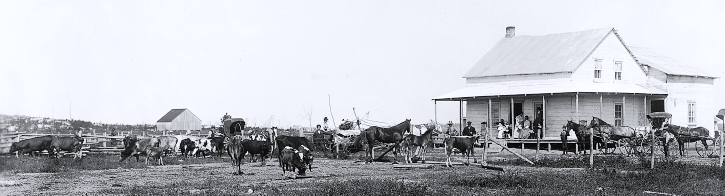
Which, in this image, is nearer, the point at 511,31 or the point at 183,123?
the point at 511,31

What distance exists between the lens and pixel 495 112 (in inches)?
1700

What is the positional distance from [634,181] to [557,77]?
23.3 m

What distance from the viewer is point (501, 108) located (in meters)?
42.8

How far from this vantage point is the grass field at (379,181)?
1589 centimetres

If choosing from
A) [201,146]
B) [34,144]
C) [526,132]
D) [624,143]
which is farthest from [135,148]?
[624,143]

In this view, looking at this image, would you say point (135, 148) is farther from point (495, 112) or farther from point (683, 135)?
point (495, 112)

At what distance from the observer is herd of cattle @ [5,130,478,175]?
20.1 m

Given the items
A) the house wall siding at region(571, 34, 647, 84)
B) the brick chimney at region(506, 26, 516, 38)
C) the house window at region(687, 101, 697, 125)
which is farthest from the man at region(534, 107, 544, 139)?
the brick chimney at region(506, 26, 516, 38)

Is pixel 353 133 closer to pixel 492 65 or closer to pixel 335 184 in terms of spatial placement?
pixel 492 65

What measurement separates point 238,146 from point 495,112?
77.9 ft

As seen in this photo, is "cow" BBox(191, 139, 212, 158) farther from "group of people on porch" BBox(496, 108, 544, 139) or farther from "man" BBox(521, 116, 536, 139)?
"man" BBox(521, 116, 536, 139)

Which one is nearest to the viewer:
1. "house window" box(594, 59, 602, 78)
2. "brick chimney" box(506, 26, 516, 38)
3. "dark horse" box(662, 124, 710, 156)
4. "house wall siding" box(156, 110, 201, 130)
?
"dark horse" box(662, 124, 710, 156)

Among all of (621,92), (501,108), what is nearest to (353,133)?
(501,108)

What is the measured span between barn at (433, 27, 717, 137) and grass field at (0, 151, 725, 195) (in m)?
15.4
